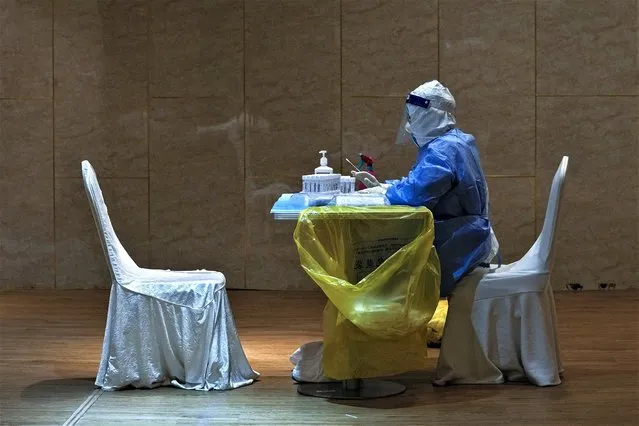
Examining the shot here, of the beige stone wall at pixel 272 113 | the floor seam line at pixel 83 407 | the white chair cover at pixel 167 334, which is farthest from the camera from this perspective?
the beige stone wall at pixel 272 113

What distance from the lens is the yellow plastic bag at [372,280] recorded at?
3795 mm

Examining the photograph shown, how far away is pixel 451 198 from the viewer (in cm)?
421

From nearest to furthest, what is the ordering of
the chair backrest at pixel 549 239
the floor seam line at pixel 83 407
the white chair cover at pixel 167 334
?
1. the floor seam line at pixel 83 407
2. the white chair cover at pixel 167 334
3. the chair backrest at pixel 549 239

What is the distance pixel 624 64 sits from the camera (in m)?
6.59

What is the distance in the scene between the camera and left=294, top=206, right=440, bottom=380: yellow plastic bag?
3.79 m

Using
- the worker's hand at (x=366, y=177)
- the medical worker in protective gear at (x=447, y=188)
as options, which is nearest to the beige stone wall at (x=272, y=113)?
the worker's hand at (x=366, y=177)

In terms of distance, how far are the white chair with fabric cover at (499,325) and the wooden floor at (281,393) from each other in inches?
2.7

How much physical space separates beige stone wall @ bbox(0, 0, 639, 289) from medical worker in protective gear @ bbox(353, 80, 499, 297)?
7.44 ft

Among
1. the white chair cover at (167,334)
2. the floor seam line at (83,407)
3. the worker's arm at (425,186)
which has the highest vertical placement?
the worker's arm at (425,186)

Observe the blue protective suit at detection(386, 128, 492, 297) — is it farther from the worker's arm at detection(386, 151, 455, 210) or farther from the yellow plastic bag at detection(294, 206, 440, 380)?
the yellow plastic bag at detection(294, 206, 440, 380)

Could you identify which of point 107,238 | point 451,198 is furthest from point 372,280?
point 107,238

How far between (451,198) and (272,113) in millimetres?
2559

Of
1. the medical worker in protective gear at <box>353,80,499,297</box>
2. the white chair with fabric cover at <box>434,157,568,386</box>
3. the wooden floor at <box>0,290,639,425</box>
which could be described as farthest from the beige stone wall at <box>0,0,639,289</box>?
the white chair with fabric cover at <box>434,157,568,386</box>

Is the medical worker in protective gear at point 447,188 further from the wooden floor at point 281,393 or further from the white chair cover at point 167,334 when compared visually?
the white chair cover at point 167,334
